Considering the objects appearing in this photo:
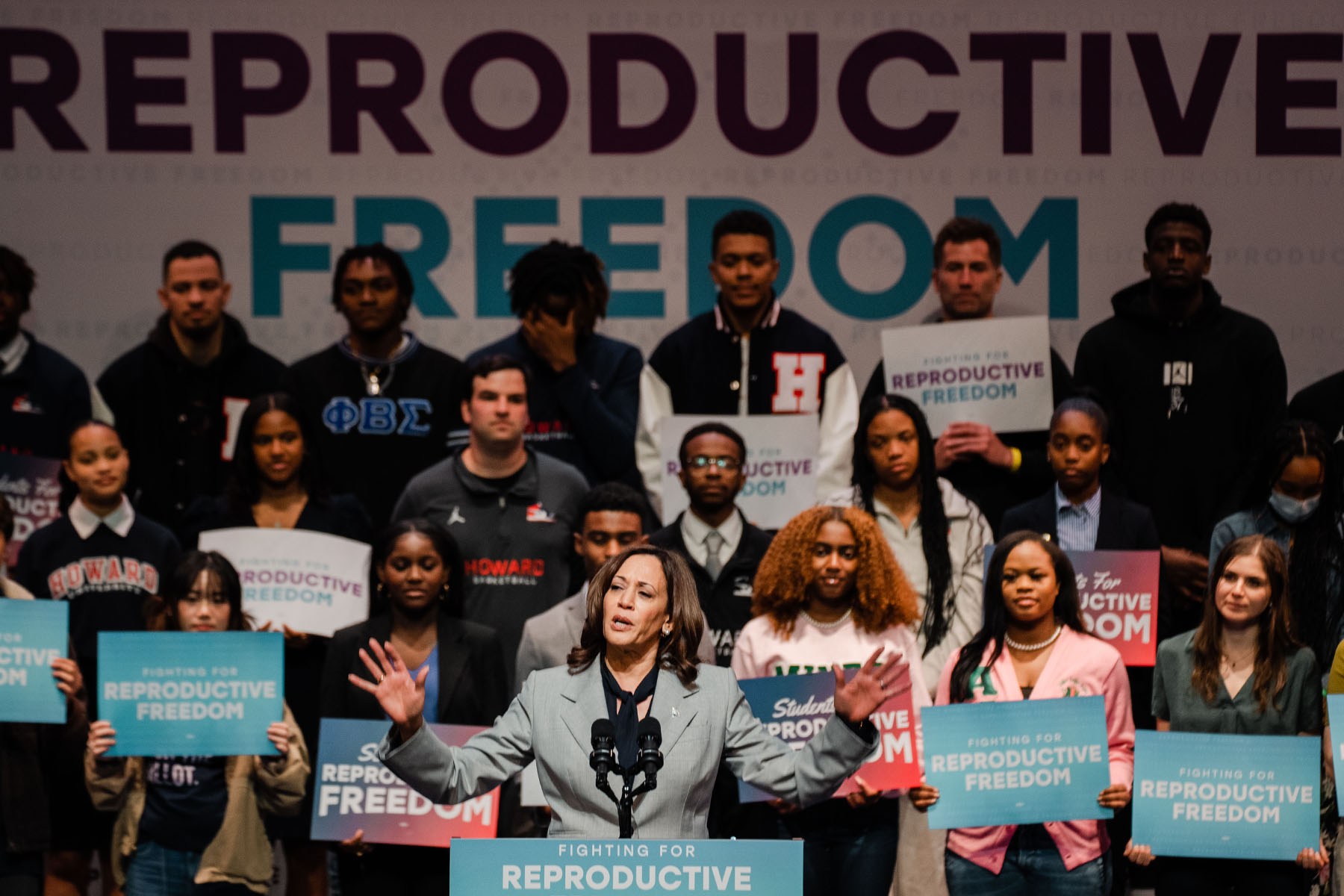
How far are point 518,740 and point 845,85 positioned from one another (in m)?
4.84

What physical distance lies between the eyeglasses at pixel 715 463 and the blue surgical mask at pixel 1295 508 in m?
1.98

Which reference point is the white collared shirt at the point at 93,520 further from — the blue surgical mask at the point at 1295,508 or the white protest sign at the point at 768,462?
the blue surgical mask at the point at 1295,508

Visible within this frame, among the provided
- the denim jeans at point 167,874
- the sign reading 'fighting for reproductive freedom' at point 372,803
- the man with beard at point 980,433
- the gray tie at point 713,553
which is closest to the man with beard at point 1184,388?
the man with beard at point 980,433

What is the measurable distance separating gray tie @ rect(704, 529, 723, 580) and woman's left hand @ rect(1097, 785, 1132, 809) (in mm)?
1601

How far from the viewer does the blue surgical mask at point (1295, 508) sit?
5930 millimetres

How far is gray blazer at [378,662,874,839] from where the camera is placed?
384 cm

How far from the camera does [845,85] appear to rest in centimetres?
798

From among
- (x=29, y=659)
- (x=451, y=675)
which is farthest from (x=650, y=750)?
(x=29, y=659)

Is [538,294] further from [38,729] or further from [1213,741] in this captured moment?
[1213,741]

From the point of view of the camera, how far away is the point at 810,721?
17.0ft

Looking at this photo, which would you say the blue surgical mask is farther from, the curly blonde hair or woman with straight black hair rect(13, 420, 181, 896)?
woman with straight black hair rect(13, 420, 181, 896)

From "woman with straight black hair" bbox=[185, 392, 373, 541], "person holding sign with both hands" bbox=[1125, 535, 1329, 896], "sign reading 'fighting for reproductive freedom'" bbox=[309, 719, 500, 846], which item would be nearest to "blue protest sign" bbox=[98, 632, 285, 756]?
"sign reading 'fighting for reproductive freedom'" bbox=[309, 719, 500, 846]

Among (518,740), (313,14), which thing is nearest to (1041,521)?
(518,740)

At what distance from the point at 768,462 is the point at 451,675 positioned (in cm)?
170
